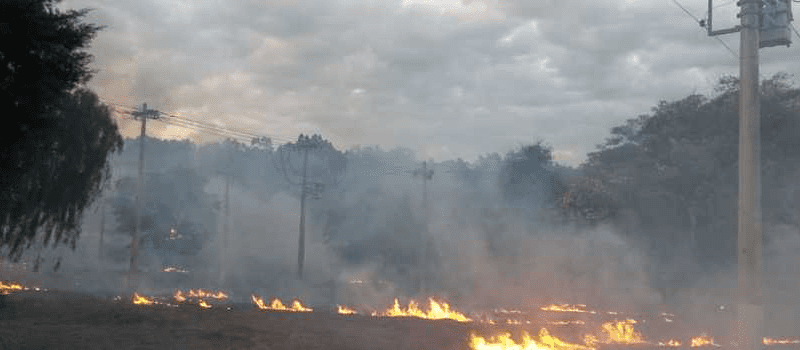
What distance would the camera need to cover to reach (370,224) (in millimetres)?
79125

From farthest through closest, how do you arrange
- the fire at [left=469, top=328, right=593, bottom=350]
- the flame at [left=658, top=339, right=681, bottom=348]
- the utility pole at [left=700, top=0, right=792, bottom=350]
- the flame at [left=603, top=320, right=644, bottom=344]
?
the flame at [left=603, top=320, right=644, bottom=344] → the flame at [left=658, top=339, right=681, bottom=348] → the fire at [left=469, top=328, right=593, bottom=350] → the utility pole at [left=700, top=0, right=792, bottom=350]

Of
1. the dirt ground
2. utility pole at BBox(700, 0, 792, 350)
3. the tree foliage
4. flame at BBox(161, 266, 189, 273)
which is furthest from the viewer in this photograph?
flame at BBox(161, 266, 189, 273)

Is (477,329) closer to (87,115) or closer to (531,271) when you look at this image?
(87,115)

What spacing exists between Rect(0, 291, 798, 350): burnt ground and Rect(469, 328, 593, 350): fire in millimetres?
498

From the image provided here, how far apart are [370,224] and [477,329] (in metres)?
54.2

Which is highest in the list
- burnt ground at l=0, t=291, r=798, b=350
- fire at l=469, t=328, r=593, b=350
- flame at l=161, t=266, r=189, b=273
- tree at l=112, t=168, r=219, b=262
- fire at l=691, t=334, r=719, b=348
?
tree at l=112, t=168, r=219, b=262

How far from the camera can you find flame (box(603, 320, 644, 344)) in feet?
96.4

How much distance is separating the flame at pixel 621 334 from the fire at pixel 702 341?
1967 mm

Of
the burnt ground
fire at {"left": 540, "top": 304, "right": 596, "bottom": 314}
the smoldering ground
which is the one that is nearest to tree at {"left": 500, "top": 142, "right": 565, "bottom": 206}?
the smoldering ground

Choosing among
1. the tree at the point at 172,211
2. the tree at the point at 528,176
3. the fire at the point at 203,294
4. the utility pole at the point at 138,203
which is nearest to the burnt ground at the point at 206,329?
the utility pole at the point at 138,203

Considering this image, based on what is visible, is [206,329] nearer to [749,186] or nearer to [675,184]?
[749,186]

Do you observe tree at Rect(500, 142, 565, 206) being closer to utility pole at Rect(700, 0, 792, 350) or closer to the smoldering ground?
the smoldering ground

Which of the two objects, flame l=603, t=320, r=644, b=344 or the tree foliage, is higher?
the tree foliage

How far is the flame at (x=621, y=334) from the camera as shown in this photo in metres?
29.4
